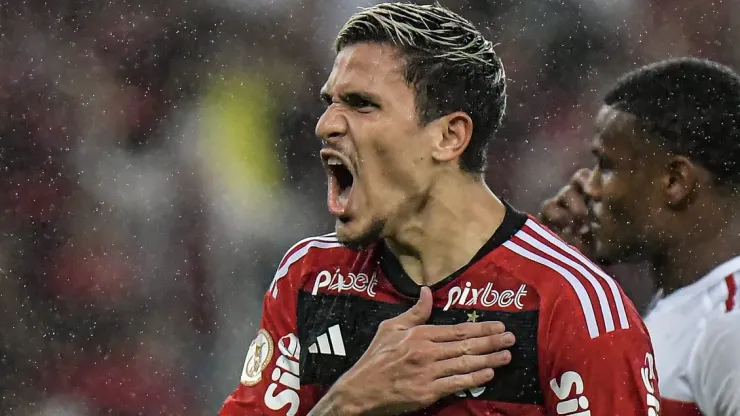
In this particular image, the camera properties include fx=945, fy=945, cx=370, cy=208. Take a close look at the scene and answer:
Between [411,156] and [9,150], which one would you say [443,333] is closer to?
[411,156]

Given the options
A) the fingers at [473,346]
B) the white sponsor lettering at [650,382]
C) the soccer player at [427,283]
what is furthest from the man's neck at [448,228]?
the white sponsor lettering at [650,382]

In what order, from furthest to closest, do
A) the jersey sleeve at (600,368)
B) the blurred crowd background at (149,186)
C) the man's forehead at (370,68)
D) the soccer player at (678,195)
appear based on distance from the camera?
1. the blurred crowd background at (149,186)
2. the soccer player at (678,195)
3. the man's forehead at (370,68)
4. the jersey sleeve at (600,368)

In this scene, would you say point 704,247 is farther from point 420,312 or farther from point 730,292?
point 420,312

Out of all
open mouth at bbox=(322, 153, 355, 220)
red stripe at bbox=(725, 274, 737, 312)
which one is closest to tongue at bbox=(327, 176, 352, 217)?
open mouth at bbox=(322, 153, 355, 220)

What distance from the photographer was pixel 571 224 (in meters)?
1.37

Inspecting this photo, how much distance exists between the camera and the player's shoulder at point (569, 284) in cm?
93

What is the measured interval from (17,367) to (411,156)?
1.40 meters

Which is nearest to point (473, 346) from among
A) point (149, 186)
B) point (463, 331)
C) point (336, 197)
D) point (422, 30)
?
point (463, 331)

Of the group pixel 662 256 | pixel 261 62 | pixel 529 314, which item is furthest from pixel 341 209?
pixel 261 62

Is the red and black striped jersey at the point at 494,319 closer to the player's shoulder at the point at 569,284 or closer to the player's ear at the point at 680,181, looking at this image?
the player's shoulder at the point at 569,284

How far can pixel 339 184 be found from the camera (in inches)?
42.1

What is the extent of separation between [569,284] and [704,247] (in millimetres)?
310

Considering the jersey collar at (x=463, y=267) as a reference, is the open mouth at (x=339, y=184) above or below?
above

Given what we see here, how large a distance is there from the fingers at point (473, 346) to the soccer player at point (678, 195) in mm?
267
